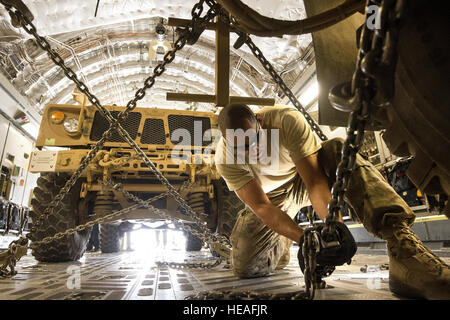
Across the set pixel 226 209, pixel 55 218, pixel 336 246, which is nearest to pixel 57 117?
pixel 55 218

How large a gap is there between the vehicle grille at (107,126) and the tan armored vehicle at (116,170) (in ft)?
0.04

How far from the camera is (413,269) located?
3.61 ft

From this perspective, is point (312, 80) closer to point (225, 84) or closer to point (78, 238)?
point (225, 84)

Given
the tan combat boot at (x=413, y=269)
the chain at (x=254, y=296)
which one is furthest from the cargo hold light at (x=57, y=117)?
the tan combat boot at (x=413, y=269)

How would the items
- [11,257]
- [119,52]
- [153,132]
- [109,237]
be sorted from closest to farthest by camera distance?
1. [11,257]
2. [153,132]
3. [109,237]
4. [119,52]

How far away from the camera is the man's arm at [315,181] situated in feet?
5.55

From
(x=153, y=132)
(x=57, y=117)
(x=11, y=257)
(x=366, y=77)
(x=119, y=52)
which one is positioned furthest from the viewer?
(x=119, y=52)

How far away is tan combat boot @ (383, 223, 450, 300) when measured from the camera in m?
1.01

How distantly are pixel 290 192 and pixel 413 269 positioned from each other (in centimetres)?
121

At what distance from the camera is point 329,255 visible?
3.28 feet

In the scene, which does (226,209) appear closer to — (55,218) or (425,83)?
(55,218)

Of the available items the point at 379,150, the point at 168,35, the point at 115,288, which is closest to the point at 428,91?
the point at 115,288

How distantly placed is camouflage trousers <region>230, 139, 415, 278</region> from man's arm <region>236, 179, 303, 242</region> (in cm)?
35

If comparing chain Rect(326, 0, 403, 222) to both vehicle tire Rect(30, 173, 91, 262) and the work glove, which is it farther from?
vehicle tire Rect(30, 173, 91, 262)
